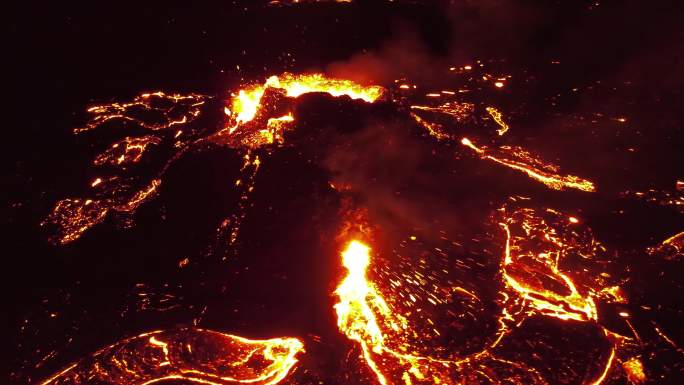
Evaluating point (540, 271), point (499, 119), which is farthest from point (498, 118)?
point (540, 271)

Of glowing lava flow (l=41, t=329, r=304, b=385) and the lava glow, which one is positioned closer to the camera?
glowing lava flow (l=41, t=329, r=304, b=385)

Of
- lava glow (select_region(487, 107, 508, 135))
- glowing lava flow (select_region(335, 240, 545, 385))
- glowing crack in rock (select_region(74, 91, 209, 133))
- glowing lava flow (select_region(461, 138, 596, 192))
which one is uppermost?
glowing crack in rock (select_region(74, 91, 209, 133))

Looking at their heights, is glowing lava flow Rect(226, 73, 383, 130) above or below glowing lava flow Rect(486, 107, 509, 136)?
above

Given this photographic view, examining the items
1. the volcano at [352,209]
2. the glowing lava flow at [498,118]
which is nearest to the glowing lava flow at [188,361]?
the volcano at [352,209]

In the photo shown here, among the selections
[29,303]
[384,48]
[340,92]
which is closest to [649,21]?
[384,48]

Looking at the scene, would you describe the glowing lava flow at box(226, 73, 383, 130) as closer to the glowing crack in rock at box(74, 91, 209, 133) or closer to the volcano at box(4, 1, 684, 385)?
the volcano at box(4, 1, 684, 385)

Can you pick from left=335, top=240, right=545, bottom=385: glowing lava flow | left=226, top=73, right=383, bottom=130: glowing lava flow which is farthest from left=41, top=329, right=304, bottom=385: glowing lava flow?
left=226, top=73, right=383, bottom=130: glowing lava flow

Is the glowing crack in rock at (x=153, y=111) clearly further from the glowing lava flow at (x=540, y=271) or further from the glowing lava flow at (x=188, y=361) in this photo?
the glowing lava flow at (x=540, y=271)
